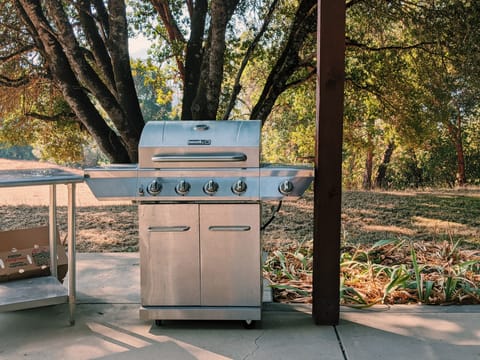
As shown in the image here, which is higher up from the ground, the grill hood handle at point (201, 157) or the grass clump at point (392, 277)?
the grill hood handle at point (201, 157)

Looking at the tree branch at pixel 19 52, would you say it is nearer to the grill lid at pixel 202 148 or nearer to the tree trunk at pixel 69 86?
the tree trunk at pixel 69 86

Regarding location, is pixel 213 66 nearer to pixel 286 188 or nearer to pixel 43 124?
pixel 286 188

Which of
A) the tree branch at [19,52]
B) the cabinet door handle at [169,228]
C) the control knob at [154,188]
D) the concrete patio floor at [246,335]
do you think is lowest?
the concrete patio floor at [246,335]

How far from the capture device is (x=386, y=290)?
354cm

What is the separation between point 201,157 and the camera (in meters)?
2.97

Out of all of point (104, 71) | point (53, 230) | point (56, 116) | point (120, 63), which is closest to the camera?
point (53, 230)

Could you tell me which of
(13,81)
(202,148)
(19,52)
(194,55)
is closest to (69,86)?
(194,55)

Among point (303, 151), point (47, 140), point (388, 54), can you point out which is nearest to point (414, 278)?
point (388, 54)

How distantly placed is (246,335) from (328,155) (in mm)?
→ 1083

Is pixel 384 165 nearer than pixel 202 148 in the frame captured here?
No

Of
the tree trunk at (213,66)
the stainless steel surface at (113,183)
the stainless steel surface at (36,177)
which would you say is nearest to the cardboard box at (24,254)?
the stainless steel surface at (36,177)

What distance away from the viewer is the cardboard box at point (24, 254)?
338 cm

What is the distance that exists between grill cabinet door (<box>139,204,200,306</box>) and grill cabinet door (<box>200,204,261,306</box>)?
56mm

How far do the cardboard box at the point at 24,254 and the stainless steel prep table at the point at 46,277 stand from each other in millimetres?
50
